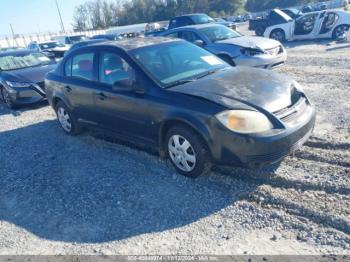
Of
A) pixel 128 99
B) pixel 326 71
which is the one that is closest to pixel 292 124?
pixel 128 99

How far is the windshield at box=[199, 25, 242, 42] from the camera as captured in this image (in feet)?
31.8

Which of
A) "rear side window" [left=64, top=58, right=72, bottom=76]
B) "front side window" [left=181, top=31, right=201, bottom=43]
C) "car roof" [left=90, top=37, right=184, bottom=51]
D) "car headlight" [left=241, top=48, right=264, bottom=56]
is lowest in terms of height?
"car headlight" [left=241, top=48, right=264, bottom=56]

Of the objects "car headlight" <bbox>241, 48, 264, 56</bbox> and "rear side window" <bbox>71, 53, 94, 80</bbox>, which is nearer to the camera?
"rear side window" <bbox>71, 53, 94, 80</bbox>

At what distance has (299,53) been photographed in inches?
505

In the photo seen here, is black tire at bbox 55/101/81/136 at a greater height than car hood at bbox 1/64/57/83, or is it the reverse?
car hood at bbox 1/64/57/83

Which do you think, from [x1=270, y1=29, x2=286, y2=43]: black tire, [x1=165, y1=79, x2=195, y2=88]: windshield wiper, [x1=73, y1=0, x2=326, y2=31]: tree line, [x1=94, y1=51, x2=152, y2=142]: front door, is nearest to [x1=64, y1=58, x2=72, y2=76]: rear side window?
[x1=94, y1=51, x2=152, y2=142]: front door

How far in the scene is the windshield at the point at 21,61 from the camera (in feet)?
30.8

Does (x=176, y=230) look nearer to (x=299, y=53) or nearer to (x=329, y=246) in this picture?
(x=329, y=246)

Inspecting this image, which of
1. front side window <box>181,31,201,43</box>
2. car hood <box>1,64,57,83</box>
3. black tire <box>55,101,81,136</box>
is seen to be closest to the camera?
black tire <box>55,101,81,136</box>

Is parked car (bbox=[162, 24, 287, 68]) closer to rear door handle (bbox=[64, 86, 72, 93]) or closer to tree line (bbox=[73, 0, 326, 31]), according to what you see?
rear door handle (bbox=[64, 86, 72, 93])

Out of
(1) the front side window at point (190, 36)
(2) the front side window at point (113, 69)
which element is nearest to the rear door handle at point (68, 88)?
(2) the front side window at point (113, 69)

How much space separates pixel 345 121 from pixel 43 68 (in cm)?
771

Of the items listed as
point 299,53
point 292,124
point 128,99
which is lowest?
point 299,53

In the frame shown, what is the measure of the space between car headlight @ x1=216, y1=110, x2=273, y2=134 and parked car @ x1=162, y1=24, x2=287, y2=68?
4999mm
